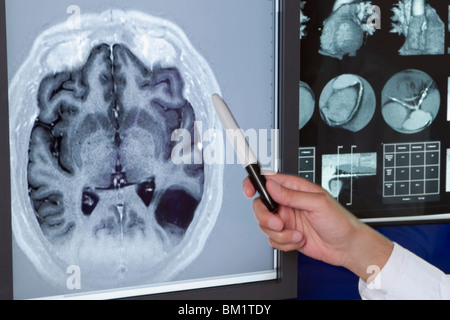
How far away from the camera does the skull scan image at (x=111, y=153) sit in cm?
61

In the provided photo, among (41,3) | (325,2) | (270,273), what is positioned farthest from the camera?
(325,2)

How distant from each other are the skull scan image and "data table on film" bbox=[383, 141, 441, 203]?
12.3 inches

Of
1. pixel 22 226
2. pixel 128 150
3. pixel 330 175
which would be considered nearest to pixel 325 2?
pixel 330 175

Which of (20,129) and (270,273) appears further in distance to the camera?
(270,273)

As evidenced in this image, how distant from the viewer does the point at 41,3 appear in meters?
0.60

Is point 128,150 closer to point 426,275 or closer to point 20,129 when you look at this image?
point 20,129

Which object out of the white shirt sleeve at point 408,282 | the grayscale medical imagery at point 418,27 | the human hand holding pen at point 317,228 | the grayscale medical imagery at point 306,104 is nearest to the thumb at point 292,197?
the human hand holding pen at point 317,228

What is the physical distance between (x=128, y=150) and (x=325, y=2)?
0.36 meters

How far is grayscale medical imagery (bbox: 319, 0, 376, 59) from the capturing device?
840 mm

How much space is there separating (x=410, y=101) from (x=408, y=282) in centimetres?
33

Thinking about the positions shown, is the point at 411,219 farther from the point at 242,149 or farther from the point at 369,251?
the point at 242,149

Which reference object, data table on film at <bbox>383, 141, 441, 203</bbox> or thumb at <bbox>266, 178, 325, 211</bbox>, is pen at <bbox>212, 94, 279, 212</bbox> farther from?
data table on film at <bbox>383, 141, 441, 203</bbox>

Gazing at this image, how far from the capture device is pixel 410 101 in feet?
2.93
